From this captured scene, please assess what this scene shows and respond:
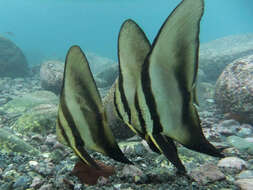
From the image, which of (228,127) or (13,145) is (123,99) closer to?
(13,145)

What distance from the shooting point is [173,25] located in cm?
108

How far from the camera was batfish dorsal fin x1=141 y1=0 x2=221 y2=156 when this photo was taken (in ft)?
3.55

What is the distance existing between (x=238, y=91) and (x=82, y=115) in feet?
16.2

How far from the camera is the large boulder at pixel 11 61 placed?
Result: 47.3 feet

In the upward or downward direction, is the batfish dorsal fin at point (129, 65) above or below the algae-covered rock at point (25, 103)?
above

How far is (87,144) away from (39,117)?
385 cm

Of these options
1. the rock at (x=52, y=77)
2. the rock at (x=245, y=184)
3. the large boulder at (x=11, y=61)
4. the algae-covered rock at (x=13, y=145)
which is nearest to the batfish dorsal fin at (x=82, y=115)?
the rock at (x=245, y=184)

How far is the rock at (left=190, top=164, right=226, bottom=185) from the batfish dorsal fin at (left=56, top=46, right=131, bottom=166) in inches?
49.6

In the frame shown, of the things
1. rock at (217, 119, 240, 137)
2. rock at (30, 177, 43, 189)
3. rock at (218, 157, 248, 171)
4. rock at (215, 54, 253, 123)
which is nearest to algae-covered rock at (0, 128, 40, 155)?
rock at (30, 177, 43, 189)

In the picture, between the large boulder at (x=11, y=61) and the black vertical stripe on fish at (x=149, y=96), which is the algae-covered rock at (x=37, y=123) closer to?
the black vertical stripe on fish at (x=149, y=96)

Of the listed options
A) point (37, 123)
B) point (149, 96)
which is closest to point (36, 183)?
point (149, 96)

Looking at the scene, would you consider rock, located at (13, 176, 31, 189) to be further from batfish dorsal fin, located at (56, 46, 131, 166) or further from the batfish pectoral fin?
the batfish pectoral fin

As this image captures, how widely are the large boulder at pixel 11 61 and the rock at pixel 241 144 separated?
13.5 m

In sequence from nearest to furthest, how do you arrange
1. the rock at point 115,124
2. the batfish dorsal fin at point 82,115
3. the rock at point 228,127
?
the batfish dorsal fin at point 82,115
the rock at point 115,124
the rock at point 228,127
